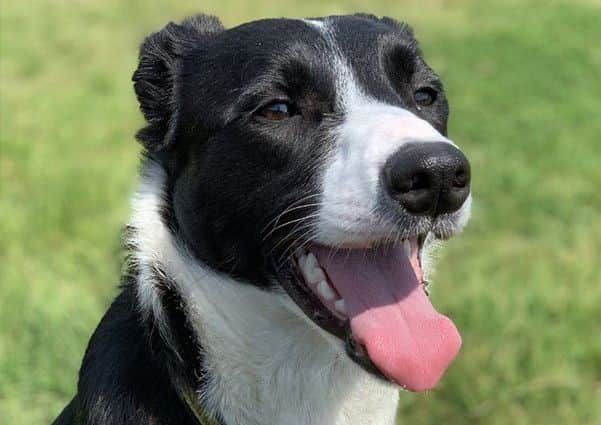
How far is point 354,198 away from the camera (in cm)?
214

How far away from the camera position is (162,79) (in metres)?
2.73

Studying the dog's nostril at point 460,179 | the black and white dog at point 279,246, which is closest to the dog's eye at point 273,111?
the black and white dog at point 279,246

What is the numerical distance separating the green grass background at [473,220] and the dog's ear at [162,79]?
1.46 metres

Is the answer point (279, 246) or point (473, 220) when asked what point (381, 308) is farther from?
point (473, 220)

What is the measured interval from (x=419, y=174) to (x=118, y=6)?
10802 millimetres

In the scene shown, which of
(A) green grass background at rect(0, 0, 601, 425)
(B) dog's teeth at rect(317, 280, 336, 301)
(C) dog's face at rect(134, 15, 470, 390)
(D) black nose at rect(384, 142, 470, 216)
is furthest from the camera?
(A) green grass background at rect(0, 0, 601, 425)

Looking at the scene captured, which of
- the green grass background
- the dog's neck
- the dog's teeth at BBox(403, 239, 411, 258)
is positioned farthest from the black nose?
the green grass background

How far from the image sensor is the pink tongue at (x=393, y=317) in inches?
85.8

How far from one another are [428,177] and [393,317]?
445mm

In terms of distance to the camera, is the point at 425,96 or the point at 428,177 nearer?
the point at 428,177

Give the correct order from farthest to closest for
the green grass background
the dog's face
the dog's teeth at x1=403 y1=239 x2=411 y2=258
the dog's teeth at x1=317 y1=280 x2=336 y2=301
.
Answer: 1. the green grass background
2. the dog's teeth at x1=403 y1=239 x2=411 y2=258
3. the dog's teeth at x1=317 y1=280 x2=336 y2=301
4. the dog's face

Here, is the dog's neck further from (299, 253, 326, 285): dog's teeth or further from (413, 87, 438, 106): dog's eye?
(413, 87, 438, 106): dog's eye

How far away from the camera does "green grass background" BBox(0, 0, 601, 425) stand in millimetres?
3643

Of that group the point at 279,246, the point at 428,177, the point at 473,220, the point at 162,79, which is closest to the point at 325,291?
the point at 279,246
